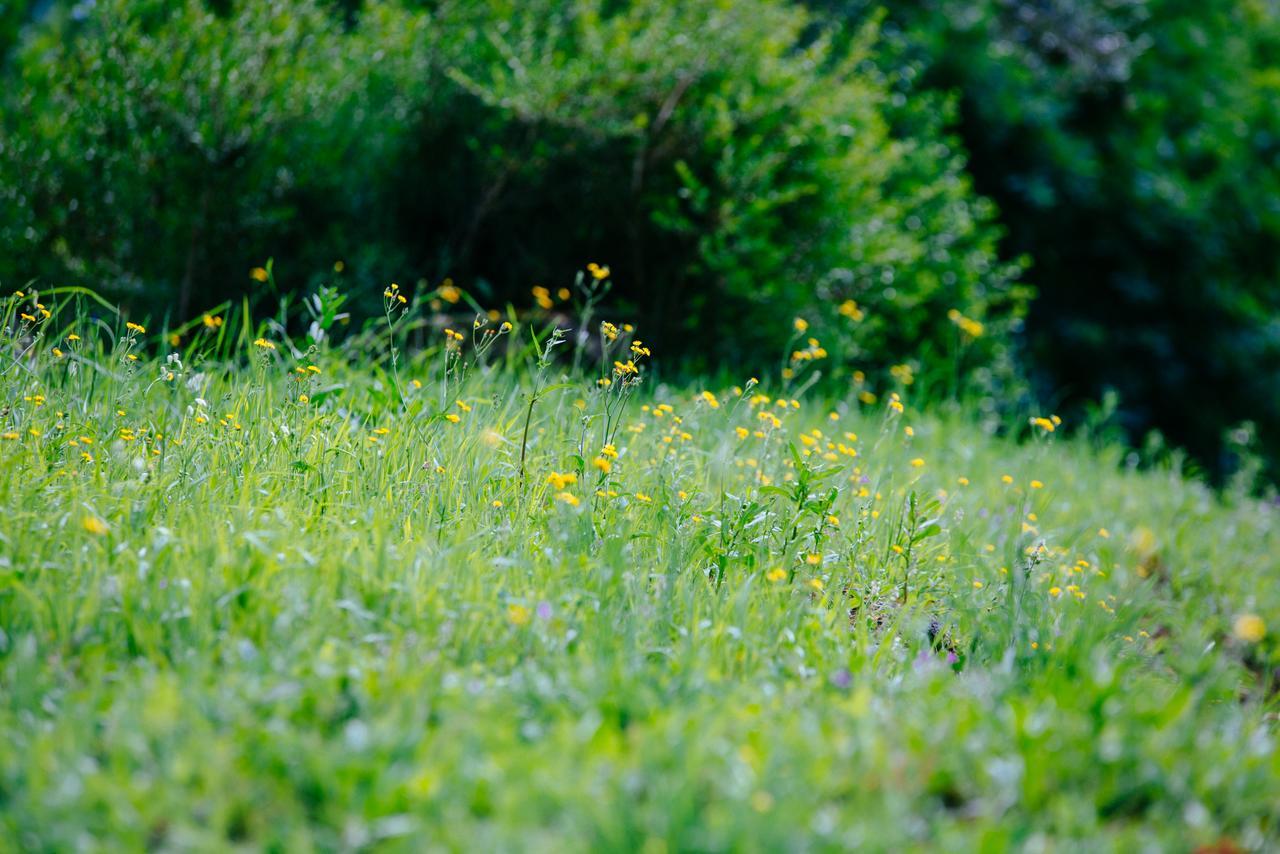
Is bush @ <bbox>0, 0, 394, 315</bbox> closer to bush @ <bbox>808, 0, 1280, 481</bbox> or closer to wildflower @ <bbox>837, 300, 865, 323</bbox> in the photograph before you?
wildflower @ <bbox>837, 300, 865, 323</bbox>

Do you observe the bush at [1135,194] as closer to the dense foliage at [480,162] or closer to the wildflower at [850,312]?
the dense foliage at [480,162]

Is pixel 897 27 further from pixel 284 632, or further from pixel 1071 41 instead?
pixel 284 632

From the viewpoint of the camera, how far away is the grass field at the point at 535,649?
1766 mm

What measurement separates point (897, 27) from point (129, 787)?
8.06 meters

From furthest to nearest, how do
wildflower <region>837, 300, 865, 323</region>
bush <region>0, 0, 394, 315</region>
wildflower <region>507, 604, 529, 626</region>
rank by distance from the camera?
wildflower <region>837, 300, 865, 323</region>, bush <region>0, 0, 394, 315</region>, wildflower <region>507, 604, 529, 626</region>

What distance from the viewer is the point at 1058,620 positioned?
116 inches

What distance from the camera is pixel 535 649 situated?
2344mm

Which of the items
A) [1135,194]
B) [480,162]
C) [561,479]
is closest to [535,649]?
[561,479]

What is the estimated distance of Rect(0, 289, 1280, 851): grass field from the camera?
1.77m

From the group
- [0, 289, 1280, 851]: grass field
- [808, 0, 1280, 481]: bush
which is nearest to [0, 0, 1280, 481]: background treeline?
[808, 0, 1280, 481]: bush

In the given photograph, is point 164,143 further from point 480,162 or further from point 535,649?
point 535,649

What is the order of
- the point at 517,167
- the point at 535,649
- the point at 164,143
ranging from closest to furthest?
the point at 535,649 < the point at 164,143 < the point at 517,167

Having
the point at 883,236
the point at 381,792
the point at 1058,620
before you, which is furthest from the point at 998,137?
the point at 381,792

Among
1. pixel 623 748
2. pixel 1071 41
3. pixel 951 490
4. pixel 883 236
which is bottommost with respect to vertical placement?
pixel 951 490
